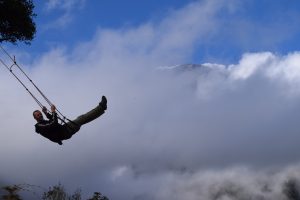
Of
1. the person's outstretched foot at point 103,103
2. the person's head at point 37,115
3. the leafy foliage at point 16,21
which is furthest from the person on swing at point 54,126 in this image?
the leafy foliage at point 16,21

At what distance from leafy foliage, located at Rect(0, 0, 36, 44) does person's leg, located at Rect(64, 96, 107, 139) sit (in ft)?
24.4

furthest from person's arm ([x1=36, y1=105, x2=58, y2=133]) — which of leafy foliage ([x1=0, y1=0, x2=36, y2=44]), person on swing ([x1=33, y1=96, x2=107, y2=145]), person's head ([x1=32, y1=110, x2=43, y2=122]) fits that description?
leafy foliage ([x1=0, y1=0, x2=36, y2=44])

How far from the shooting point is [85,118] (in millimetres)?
16891

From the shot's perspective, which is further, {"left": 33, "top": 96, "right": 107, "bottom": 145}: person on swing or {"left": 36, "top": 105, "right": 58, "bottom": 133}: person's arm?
{"left": 33, "top": 96, "right": 107, "bottom": 145}: person on swing

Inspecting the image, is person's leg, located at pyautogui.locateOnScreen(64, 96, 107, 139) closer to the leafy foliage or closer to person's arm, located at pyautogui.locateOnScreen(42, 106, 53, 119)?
person's arm, located at pyautogui.locateOnScreen(42, 106, 53, 119)

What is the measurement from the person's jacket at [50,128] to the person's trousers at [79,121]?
0.82 ft

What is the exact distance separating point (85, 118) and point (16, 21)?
7893mm

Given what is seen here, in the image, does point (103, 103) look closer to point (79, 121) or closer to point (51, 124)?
point (79, 121)

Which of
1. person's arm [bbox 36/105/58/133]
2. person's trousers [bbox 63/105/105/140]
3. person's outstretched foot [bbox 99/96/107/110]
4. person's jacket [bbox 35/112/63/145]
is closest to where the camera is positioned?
person's arm [bbox 36/105/58/133]

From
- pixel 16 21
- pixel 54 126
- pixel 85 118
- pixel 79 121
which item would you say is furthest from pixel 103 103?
pixel 16 21

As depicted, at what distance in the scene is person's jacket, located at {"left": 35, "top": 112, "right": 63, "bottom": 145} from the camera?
620 inches

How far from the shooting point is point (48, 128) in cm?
1581

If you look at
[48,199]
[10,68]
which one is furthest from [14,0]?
[48,199]

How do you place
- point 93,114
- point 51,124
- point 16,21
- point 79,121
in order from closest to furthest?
point 51,124 < point 79,121 < point 93,114 < point 16,21
